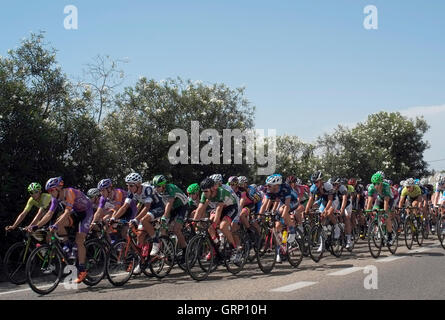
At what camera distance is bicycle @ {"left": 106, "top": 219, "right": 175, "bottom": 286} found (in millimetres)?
8227

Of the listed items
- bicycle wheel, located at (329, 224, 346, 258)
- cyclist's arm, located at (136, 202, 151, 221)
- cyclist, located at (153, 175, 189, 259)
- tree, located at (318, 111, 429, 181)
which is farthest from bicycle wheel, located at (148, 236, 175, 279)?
tree, located at (318, 111, 429, 181)

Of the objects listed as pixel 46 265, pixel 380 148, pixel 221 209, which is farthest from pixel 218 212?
pixel 380 148

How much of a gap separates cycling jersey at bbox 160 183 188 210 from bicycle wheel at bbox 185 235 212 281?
1352 mm

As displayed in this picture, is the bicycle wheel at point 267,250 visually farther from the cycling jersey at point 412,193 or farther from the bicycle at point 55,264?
the cycling jersey at point 412,193

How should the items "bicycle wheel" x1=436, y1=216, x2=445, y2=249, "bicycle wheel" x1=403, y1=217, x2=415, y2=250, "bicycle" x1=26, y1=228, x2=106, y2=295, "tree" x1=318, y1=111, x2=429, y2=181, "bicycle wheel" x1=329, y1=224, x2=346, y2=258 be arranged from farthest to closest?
"tree" x1=318, y1=111, x2=429, y2=181, "bicycle wheel" x1=436, y1=216, x2=445, y2=249, "bicycle wheel" x1=403, y1=217, x2=415, y2=250, "bicycle wheel" x1=329, y1=224, x2=346, y2=258, "bicycle" x1=26, y1=228, x2=106, y2=295

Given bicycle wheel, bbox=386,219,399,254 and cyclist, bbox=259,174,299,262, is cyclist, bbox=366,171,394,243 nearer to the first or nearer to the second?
bicycle wheel, bbox=386,219,399,254

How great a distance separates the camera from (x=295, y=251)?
977cm

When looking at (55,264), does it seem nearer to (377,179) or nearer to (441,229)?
(377,179)

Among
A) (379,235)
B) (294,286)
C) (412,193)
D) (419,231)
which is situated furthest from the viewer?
(412,193)

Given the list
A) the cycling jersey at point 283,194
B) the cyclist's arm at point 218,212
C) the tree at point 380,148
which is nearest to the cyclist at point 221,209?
the cyclist's arm at point 218,212

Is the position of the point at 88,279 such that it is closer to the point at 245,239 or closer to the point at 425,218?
the point at 245,239

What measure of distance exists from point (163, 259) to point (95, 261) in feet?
4.48

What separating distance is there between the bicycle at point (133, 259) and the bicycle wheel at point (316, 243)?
329cm

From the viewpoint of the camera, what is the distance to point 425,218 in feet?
47.2
